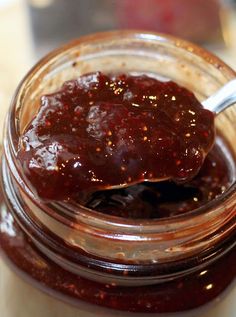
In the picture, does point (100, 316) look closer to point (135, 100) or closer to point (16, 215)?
point (16, 215)

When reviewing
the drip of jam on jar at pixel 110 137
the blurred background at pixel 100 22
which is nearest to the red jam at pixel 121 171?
→ the drip of jam on jar at pixel 110 137

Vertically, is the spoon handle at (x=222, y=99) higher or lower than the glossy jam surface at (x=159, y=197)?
higher

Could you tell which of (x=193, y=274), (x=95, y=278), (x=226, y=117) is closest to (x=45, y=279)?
(x=95, y=278)

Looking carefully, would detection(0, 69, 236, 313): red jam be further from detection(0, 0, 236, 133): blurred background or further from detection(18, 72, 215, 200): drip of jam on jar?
detection(0, 0, 236, 133): blurred background

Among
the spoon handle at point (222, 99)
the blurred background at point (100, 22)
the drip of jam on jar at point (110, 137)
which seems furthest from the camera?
the blurred background at point (100, 22)

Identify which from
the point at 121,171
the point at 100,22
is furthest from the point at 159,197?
the point at 100,22

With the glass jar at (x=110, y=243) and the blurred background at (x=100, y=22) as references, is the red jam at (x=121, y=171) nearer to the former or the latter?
the glass jar at (x=110, y=243)

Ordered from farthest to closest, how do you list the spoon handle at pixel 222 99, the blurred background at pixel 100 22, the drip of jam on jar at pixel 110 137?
the blurred background at pixel 100 22
the spoon handle at pixel 222 99
the drip of jam on jar at pixel 110 137
